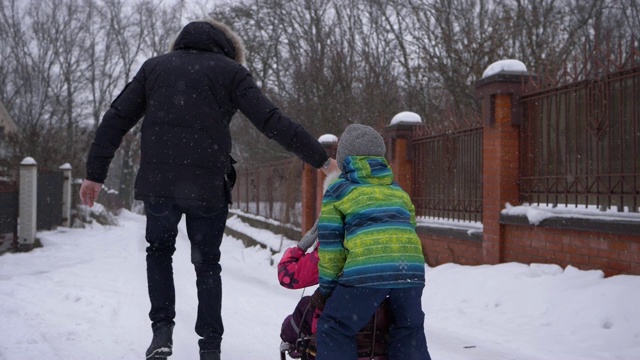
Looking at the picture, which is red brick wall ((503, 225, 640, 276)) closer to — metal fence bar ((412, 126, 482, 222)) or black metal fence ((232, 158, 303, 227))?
metal fence bar ((412, 126, 482, 222))

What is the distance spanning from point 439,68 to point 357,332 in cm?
1336

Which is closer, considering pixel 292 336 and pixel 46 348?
pixel 292 336

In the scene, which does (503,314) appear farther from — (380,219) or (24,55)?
(24,55)

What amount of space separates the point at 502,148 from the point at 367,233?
4.58m

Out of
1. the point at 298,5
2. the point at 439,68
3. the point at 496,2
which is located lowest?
the point at 439,68

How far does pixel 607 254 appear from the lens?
506 centimetres

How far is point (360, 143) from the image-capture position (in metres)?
2.62

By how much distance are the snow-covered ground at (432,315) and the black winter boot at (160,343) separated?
0.71 metres

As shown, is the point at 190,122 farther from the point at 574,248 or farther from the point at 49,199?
the point at 49,199

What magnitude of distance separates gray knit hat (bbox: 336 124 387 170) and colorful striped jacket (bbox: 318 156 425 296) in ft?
0.11

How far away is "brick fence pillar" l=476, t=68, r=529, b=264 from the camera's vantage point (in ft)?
21.4

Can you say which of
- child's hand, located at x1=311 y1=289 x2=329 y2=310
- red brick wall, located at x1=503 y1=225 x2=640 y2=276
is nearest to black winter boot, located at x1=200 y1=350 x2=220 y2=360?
child's hand, located at x1=311 y1=289 x2=329 y2=310

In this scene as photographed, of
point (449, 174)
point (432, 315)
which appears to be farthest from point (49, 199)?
point (432, 315)

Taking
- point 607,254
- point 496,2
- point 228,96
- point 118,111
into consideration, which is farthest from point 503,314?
point 496,2
